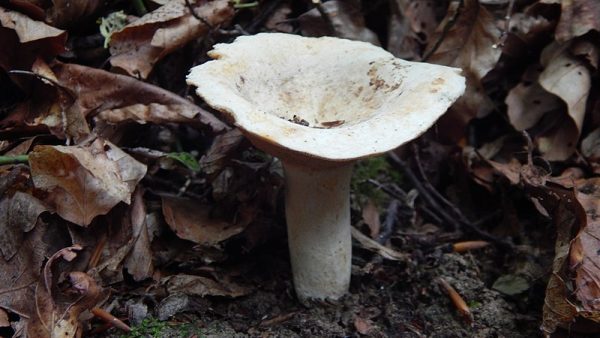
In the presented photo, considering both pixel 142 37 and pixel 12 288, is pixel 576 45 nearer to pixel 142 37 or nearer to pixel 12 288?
pixel 142 37

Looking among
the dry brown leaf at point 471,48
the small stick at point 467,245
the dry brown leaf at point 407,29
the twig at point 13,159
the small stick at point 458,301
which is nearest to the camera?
the twig at point 13,159

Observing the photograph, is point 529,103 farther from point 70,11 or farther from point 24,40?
point 24,40

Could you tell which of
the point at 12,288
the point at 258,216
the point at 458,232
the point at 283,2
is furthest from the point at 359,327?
the point at 283,2

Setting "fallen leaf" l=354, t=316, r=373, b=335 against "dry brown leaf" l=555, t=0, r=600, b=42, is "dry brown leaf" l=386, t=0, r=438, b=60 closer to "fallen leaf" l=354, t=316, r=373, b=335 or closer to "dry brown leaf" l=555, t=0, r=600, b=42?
"dry brown leaf" l=555, t=0, r=600, b=42

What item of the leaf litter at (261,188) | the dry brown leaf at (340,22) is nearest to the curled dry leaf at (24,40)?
the leaf litter at (261,188)

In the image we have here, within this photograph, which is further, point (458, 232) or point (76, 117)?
point (458, 232)

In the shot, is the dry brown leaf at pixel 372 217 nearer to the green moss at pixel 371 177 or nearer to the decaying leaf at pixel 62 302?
the green moss at pixel 371 177

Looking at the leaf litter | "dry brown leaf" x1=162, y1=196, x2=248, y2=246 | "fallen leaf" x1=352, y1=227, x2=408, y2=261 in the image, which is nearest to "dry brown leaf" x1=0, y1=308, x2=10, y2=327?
the leaf litter
